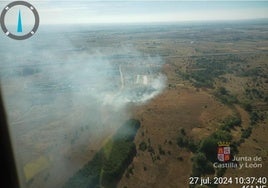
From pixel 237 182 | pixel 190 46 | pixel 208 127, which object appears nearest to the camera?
pixel 237 182

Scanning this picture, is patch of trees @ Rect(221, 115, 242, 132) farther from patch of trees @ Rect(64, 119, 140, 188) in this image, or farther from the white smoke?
the white smoke

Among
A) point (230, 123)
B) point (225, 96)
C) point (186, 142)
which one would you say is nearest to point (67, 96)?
point (186, 142)

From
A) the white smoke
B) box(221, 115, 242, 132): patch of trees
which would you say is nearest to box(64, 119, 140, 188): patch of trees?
the white smoke

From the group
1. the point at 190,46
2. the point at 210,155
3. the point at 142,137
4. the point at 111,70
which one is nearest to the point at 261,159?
the point at 210,155

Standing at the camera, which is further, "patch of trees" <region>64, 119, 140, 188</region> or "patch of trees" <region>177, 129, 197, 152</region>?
"patch of trees" <region>177, 129, 197, 152</region>

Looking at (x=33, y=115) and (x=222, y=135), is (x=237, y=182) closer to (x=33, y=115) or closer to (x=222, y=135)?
(x=222, y=135)

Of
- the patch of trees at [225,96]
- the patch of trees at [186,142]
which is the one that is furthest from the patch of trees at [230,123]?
the patch of trees at [225,96]

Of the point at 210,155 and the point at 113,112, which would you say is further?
the point at 113,112

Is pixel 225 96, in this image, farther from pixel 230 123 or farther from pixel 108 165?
pixel 108 165
